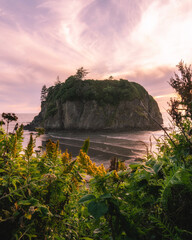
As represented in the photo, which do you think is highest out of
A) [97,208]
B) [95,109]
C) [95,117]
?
[95,109]

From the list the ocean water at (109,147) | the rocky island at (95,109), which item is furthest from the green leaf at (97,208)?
the rocky island at (95,109)

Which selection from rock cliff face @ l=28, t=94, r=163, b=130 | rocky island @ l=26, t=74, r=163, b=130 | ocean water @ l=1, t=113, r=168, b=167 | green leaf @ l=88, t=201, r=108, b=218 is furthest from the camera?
rocky island @ l=26, t=74, r=163, b=130

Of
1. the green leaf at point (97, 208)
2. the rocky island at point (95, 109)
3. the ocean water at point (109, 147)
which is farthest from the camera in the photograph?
the rocky island at point (95, 109)

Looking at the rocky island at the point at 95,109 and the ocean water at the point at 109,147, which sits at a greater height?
the rocky island at the point at 95,109

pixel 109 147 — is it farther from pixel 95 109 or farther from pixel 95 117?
pixel 95 109

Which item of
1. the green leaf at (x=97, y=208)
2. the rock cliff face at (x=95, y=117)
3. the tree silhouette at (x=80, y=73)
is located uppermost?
the tree silhouette at (x=80, y=73)

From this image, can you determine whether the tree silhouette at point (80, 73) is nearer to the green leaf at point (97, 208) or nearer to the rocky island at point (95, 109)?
the rocky island at point (95, 109)

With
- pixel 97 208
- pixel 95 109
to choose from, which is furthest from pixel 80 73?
pixel 97 208

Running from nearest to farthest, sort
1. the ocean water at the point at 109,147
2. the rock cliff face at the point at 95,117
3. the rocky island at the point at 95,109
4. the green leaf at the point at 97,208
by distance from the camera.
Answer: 1. the green leaf at the point at 97,208
2. the ocean water at the point at 109,147
3. the rock cliff face at the point at 95,117
4. the rocky island at the point at 95,109

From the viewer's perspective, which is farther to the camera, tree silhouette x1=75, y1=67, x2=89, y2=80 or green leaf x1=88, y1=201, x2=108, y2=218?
tree silhouette x1=75, y1=67, x2=89, y2=80

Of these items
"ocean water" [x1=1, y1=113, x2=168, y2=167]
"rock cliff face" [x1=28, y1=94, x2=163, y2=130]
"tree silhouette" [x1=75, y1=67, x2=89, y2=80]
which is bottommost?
"ocean water" [x1=1, y1=113, x2=168, y2=167]

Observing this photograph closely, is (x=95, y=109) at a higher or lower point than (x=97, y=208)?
higher

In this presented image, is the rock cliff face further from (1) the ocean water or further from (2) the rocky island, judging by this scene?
(1) the ocean water

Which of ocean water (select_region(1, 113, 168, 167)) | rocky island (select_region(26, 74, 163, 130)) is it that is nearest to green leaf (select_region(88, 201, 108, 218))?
ocean water (select_region(1, 113, 168, 167))
